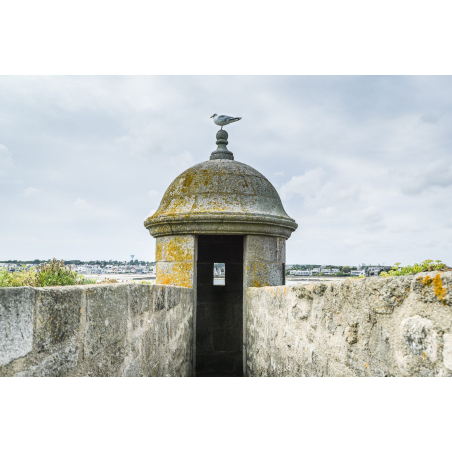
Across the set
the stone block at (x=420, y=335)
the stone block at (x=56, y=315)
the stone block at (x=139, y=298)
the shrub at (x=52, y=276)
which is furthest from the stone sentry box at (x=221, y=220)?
A: the shrub at (x=52, y=276)

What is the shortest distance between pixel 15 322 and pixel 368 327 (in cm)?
126

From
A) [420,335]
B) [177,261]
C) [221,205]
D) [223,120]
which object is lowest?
[420,335]

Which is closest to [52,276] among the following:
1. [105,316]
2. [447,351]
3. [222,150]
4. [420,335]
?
[222,150]

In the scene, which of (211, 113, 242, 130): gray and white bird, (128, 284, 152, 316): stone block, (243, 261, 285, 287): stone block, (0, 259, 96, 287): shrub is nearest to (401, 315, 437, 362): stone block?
(128, 284, 152, 316): stone block

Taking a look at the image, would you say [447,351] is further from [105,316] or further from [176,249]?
[176,249]

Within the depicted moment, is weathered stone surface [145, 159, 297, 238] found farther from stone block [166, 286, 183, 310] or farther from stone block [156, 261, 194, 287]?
stone block [166, 286, 183, 310]

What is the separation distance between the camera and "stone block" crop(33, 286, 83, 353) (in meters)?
1.22

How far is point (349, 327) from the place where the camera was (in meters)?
1.69

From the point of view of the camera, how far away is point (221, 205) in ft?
14.8

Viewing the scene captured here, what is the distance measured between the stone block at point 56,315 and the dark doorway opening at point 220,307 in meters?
5.04

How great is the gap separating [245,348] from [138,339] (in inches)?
100

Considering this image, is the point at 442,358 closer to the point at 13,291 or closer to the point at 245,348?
the point at 13,291

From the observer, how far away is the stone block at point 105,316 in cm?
153

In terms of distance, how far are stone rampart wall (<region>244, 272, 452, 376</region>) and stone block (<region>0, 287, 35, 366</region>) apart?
1.21 m
